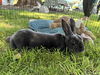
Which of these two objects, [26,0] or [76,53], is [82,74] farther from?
[26,0]

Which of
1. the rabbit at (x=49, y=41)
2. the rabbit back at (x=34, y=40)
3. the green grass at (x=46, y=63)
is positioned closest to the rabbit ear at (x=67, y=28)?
the rabbit at (x=49, y=41)

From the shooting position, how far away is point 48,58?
266 centimetres

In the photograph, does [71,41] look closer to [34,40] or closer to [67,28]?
[67,28]

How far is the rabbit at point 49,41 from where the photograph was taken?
107 inches

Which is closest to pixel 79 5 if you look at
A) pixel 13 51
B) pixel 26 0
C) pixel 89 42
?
pixel 26 0

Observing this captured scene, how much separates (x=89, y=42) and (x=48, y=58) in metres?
0.98

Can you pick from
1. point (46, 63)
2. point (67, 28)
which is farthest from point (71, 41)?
point (46, 63)

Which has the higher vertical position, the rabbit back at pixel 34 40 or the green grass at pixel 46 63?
the rabbit back at pixel 34 40

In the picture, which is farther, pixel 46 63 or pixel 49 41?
pixel 49 41

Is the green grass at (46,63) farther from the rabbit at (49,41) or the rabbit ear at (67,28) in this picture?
the rabbit ear at (67,28)

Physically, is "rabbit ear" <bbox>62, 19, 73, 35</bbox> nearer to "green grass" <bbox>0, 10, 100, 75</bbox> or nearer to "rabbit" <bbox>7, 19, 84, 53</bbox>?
"rabbit" <bbox>7, 19, 84, 53</bbox>

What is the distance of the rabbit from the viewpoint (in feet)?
8.95

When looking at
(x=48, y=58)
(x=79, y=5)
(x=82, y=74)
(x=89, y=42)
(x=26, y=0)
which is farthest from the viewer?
(x=79, y=5)

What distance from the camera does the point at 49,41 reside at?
2.81 m
